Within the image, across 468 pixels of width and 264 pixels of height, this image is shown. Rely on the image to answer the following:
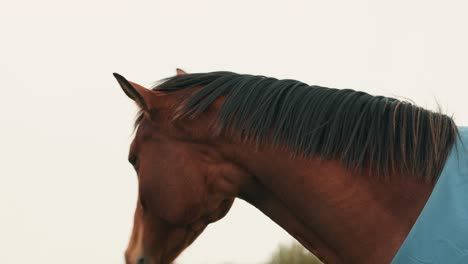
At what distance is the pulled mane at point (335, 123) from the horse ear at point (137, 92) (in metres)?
0.19

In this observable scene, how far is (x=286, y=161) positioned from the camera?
11.2 ft

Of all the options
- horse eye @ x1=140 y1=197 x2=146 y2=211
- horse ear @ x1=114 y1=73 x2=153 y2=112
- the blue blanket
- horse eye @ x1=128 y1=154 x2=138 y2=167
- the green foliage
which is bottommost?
the green foliage

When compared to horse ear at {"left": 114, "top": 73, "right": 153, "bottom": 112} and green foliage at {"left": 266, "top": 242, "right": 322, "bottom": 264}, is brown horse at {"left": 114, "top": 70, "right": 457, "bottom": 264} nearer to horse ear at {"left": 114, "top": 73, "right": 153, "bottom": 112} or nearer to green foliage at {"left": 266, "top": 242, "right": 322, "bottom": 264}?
horse ear at {"left": 114, "top": 73, "right": 153, "bottom": 112}

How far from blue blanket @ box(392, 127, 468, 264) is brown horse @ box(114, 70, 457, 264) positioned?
9 centimetres

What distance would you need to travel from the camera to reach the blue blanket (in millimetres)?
3016

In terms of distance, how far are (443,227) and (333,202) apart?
505 millimetres

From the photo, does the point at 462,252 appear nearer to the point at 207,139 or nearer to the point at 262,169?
the point at 262,169

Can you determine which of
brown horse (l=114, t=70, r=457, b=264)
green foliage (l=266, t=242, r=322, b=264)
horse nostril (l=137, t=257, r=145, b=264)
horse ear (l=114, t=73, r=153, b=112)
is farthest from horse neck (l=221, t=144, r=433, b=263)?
green foliage (l=266, t=242, r=322, b=264)

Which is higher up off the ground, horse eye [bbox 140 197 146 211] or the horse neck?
the horse neck

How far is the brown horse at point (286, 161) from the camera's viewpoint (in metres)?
3.25

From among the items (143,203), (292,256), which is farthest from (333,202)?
(292,256)

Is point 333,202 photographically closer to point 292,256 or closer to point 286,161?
point 286,161

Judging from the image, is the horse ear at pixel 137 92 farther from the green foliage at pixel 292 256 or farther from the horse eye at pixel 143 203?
the green foliage at pixel 292 256

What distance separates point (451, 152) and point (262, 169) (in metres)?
0.85
